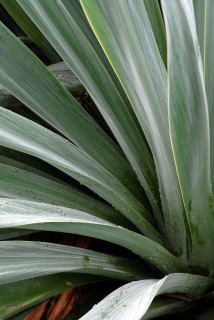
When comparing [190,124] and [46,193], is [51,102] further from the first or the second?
[190,124]

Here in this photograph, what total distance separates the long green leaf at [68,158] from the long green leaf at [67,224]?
69mm

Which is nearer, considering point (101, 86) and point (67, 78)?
point (101, 86)

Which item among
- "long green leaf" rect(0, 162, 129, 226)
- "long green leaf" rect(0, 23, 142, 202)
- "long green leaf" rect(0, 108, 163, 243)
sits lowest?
"long green leaf" rect(0, 162, 129, 226)

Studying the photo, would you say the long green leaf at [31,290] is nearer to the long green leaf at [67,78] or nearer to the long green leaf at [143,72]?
the long green leaf at [143,72]

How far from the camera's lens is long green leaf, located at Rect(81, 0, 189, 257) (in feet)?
1.90

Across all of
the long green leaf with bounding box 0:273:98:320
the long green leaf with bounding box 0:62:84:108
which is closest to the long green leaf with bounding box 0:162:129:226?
the long green leaf with bounding box 0:273:98:320

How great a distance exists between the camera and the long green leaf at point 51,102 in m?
0.77

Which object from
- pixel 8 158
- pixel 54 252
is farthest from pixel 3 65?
pixel 54 252

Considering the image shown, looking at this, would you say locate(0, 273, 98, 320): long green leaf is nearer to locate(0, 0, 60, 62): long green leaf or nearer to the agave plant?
the agave plant

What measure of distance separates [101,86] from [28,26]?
13.5 inches

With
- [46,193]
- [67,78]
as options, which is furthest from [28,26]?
[46,193]

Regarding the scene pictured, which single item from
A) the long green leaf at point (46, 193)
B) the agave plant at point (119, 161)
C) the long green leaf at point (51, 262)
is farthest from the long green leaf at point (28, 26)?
the long green leaf at point (51, 262)

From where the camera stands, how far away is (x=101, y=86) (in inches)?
30.4

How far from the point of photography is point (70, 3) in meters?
0.85
